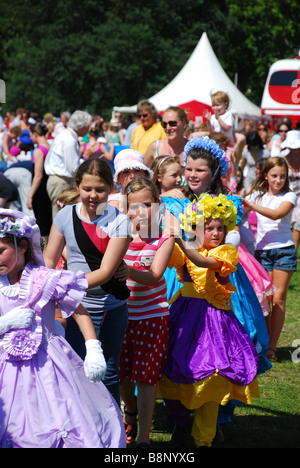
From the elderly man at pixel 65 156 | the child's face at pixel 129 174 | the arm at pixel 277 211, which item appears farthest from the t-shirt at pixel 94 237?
the elderly man at pixel 65 156

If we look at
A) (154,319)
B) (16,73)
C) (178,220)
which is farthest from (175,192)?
(16,73)

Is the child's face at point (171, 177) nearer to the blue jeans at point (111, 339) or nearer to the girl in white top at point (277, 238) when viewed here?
the girl in white top at point (277, 238)

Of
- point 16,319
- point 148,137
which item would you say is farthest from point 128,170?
point 148,137

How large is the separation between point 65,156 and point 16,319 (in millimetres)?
6112

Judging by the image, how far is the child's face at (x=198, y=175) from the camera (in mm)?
4645

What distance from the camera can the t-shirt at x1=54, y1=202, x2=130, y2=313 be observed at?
12.3ft

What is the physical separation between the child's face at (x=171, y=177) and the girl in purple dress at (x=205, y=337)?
934mm

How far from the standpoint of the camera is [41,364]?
3168 mm

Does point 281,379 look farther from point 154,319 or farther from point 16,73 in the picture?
point 16,73

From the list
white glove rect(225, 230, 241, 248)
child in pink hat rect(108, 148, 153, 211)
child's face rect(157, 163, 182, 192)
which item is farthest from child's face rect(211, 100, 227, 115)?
white glove rect(225, 230, 241, 248)

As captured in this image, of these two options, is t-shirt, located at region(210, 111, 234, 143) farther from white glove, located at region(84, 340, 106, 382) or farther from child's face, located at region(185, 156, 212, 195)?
white glove, located at region(84, 340, 106, 382)

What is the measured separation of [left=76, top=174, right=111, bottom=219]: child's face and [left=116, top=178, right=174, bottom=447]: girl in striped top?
0.35 m

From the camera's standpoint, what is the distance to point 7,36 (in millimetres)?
41938

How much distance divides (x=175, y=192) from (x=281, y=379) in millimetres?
2022
